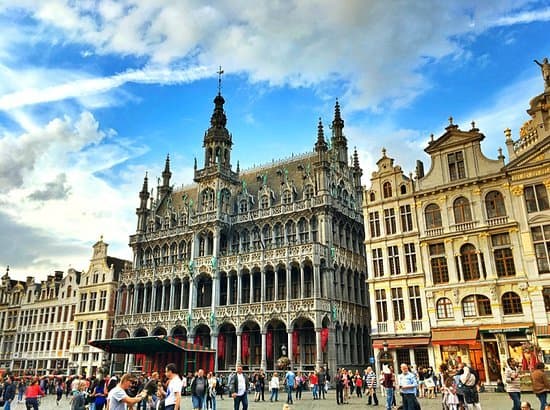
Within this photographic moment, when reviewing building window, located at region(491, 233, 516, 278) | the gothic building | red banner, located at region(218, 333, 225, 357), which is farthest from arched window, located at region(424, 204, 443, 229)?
red banner, located at region(218, 333, 225, 357)

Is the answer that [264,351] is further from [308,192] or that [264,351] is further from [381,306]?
[308,192]

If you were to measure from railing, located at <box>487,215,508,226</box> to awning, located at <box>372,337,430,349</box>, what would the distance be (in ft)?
31.4

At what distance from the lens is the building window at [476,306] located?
1299 inches

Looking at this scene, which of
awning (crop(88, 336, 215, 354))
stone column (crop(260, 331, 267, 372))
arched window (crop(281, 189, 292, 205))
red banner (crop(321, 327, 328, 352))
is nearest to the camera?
awning (crop(88, 336, 215, 354))

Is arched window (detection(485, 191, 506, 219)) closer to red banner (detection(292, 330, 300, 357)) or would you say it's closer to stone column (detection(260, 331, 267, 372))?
red banner (detection(292, 330, 300, 357))

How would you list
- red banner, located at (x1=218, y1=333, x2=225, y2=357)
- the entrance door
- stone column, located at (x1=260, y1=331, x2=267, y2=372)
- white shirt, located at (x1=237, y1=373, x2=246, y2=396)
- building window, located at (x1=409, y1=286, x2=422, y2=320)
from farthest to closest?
1. red banner, located at (x1=218, y1=333, x2=225, y2=357)
2. stone column, located at (x1=260, y1=331, x2=267, y2=372)
3. building window, located at (x1=409, y1=286, x2=422, y2=320)
4. the entrance door
5. white shirt, located at (x1=237, y1=373, x2=246, y2=396)

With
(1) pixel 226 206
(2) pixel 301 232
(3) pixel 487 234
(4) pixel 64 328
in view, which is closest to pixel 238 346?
(2) pixel 301 232

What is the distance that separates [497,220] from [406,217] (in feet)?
23.2

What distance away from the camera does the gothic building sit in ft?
139

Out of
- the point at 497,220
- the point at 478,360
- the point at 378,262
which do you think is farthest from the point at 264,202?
the point at 478,360

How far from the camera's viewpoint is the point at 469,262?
34.5 m

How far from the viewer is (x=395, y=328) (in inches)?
1449

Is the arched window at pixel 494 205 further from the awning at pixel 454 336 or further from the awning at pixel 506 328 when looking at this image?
the awning at pixel 454 336

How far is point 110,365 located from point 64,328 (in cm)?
1352
